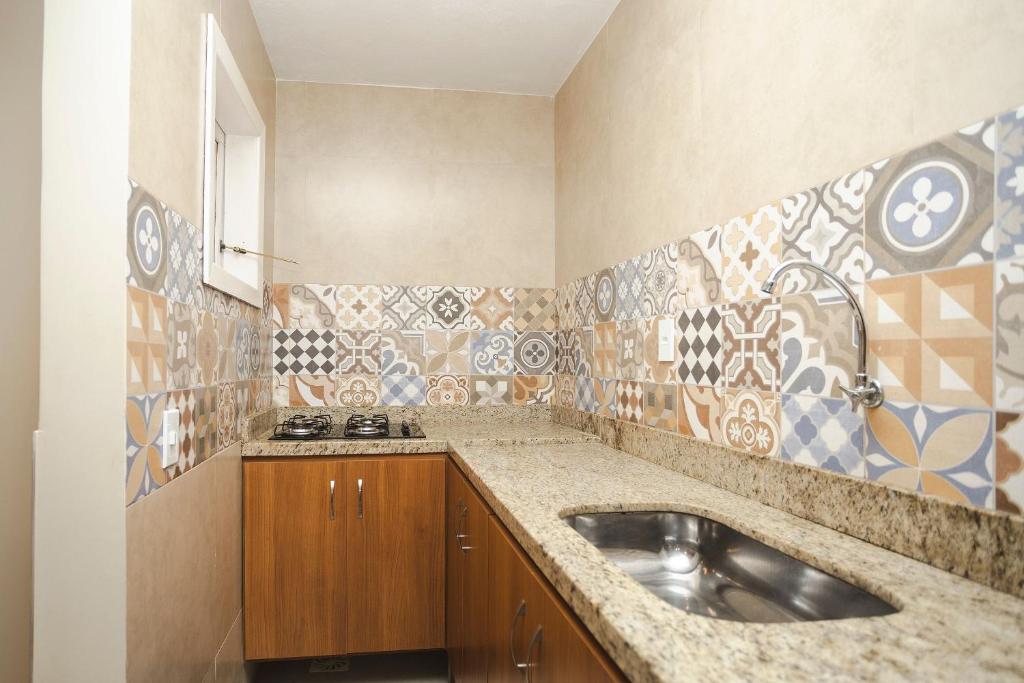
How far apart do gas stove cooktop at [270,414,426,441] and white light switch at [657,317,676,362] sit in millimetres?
1086

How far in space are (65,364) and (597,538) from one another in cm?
111

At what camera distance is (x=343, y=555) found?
7.81 ft

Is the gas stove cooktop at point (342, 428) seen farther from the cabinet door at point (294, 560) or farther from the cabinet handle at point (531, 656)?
the cabinet handle at point (531, 656)

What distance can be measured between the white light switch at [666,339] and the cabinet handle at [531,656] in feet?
3.17

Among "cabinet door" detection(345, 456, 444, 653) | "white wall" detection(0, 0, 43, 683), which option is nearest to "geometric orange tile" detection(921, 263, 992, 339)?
"white wall" detection(0, 0, 43, 683)

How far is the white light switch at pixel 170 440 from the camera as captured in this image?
140 centimetres

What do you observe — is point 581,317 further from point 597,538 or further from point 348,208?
point 597,538

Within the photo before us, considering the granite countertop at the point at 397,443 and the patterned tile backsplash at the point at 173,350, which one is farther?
the granite countertop at the point at 397,443

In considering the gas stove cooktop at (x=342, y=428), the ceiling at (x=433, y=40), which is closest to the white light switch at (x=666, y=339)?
the gas stove cooktop at (x=342, y=428)

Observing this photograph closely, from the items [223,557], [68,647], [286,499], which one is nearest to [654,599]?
[68,647]

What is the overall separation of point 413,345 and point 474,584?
1407mm

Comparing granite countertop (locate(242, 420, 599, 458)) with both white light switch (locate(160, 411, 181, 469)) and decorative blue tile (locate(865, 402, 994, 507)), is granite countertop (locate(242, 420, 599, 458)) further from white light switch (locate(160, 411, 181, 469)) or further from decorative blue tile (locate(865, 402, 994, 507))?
decorative blue tile (locate(865, 402, 994, 507))

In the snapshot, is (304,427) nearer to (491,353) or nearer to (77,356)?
(491,353)

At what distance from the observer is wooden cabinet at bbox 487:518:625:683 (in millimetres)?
895
